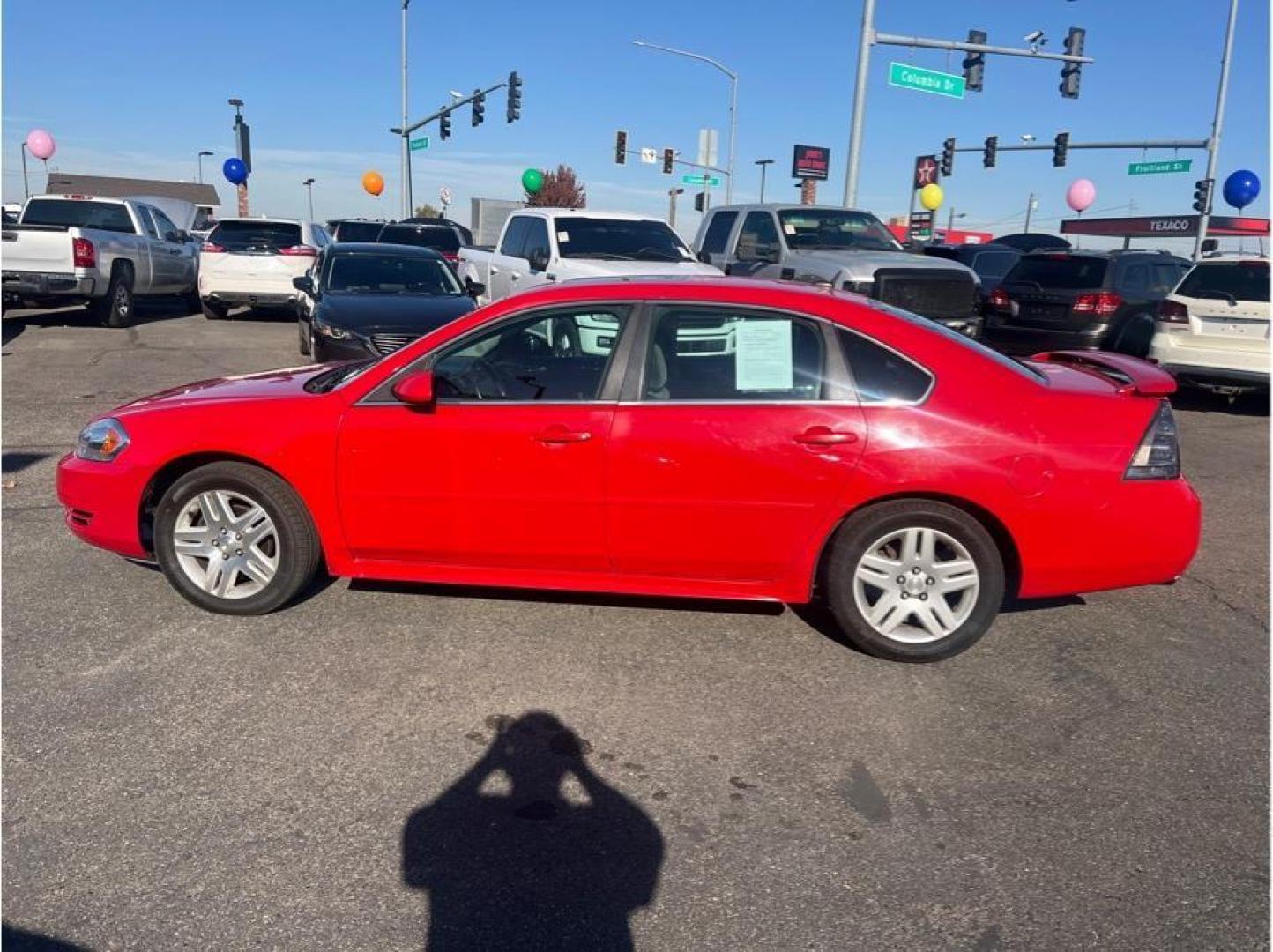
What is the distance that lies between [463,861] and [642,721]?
3.26ft

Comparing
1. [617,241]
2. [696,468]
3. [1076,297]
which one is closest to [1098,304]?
[1076,297]

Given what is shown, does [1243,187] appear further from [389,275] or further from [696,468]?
[696,468]

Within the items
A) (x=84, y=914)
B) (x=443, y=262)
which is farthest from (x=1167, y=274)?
(x=84, y=914)

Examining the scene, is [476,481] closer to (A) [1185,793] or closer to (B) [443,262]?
(A) [1185,793]

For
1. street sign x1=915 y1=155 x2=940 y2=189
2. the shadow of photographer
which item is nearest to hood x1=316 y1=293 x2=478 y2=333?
the shadow of photographer

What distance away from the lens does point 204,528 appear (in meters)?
4.47

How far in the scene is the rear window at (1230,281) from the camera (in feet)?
34.3

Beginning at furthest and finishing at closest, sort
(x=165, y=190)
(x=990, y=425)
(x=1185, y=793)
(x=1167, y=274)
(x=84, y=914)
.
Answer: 1. (x=165, y=190)
2. (x=1167, y=274)
3. (x=990, y=425)
4. (x=1185, y=793)
5. (x=84, y=914)

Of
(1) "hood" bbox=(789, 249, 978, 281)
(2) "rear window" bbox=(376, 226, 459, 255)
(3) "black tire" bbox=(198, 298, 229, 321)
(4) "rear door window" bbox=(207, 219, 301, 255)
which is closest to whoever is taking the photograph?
(1) "hood" bbox=(789, 249, 978, 281)

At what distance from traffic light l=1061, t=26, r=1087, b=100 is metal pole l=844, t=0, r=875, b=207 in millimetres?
6453

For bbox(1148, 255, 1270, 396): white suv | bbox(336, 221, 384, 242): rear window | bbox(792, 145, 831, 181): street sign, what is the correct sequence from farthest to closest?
bbox(792, 145, 831, 181): street sign
bbox(336, 221, 384, 242): rear window
bbox(1148, 255, 1270, 396): white suv

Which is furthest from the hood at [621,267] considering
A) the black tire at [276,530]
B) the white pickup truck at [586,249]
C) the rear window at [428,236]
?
the rear window at [428,236]

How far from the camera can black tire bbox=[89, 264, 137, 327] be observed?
15.2 m

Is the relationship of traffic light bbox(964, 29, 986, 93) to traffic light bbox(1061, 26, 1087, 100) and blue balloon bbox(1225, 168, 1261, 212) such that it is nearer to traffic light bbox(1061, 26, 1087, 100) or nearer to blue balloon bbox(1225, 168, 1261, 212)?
traffic light bbox(1061, 26, 1087, 100)
